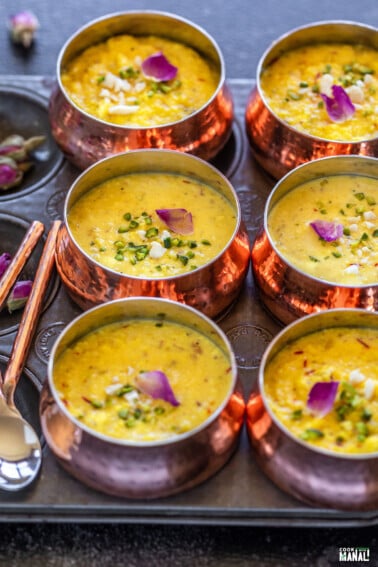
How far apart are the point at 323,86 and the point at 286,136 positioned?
0.26 metres

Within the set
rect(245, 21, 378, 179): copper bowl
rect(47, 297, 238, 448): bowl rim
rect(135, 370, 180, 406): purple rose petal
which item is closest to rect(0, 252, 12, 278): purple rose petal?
rect(47, 297, 238, 448): bowl rim

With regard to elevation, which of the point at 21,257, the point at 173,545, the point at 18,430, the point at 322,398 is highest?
the point at 322,398

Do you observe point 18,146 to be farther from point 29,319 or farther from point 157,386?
point 157,386

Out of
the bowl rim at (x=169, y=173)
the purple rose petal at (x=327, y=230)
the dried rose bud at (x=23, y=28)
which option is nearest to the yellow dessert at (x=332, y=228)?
the purple rose petal at (x=327, y=230)

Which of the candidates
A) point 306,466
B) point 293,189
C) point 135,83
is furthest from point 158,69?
point 306,466

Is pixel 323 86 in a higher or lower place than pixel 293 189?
higher

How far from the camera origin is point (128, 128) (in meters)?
2.46

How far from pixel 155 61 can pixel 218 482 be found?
122 centimetres

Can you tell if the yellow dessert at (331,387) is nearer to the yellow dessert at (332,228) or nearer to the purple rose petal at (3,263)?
the yellow dessert at (332,228)

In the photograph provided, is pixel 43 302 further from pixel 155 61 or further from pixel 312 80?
pixel 312 80

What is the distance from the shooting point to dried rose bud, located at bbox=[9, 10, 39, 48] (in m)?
3.25

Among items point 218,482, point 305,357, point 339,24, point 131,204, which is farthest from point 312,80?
point 218,482

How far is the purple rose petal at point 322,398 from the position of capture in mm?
1978

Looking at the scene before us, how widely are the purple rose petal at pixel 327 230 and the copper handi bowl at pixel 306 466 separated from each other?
1.18 feet
